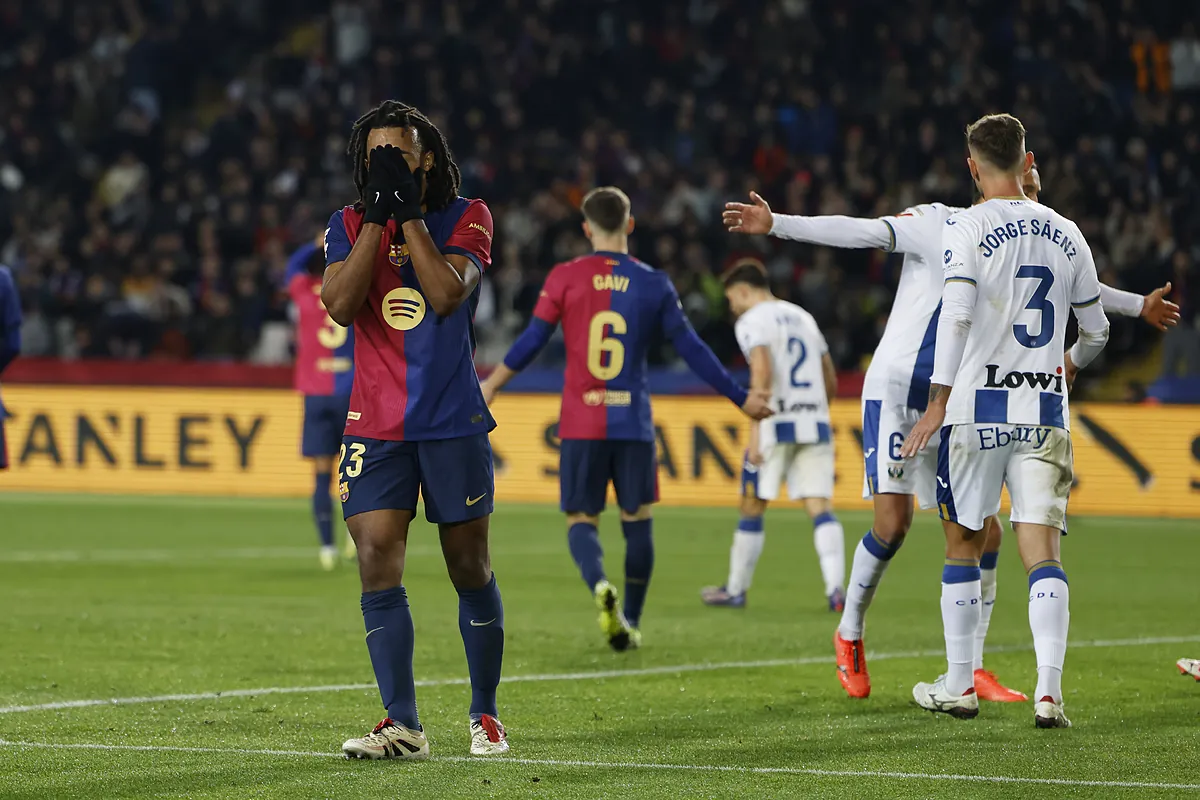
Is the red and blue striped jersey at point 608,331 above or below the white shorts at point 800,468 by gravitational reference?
above

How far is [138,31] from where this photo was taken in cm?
2861

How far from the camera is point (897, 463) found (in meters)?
7.44

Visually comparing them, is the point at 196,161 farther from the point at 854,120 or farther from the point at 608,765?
the point at 608,765

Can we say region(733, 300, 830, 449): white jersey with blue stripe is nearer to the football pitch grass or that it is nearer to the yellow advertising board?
the football pitch grass

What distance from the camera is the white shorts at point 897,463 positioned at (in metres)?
7.45

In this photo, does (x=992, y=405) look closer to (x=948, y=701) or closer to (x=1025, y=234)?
(x=1025, y=234)

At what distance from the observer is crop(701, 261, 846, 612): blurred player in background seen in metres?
11.7

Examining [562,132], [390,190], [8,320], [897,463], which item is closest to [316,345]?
[8,320]

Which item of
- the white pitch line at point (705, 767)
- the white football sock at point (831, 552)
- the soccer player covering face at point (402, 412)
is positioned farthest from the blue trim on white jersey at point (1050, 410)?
the white football sock at point (831, 552)

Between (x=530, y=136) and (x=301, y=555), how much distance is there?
40.9 feet

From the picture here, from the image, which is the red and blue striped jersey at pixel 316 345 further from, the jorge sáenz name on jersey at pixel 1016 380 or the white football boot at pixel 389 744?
the white football boot at pixel 389 744

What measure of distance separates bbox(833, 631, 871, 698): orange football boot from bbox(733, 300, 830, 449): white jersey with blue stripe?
4439mm

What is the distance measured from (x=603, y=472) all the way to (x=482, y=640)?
343cm

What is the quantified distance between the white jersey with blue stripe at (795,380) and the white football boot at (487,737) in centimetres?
613
